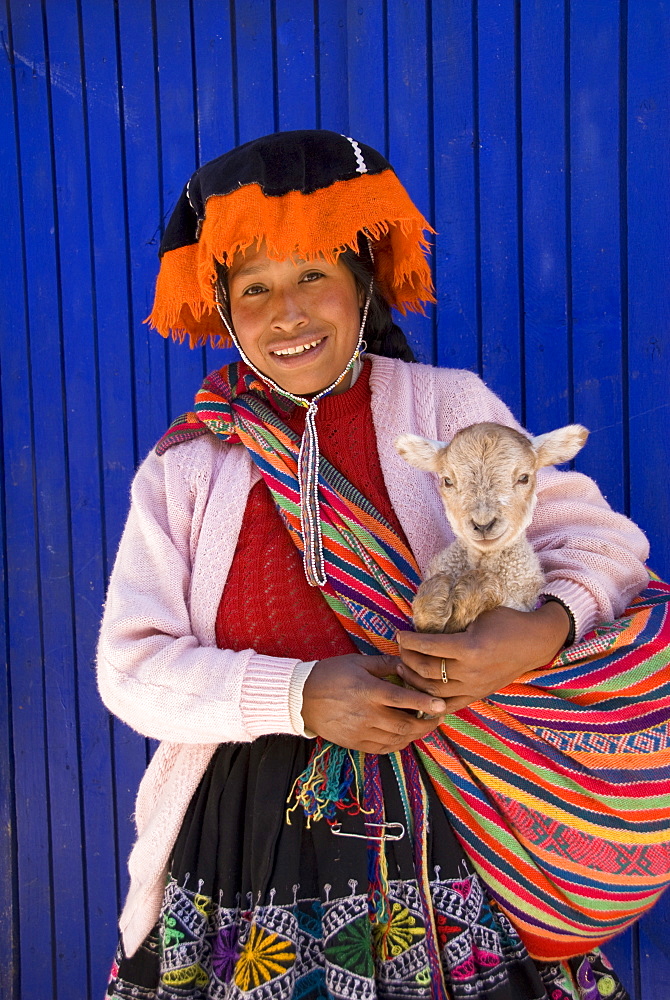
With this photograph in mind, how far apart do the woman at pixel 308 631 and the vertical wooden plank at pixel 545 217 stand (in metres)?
0.88

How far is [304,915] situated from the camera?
1.74 m

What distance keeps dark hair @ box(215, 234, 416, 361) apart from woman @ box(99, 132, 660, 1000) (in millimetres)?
10

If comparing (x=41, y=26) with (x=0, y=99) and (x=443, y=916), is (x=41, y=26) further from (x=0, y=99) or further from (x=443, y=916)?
(x=443, y=916)

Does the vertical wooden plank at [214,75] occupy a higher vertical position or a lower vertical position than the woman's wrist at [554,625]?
higher

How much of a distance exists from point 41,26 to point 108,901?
357cm

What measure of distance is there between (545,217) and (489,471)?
1565mm

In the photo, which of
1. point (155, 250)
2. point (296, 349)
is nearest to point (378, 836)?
point (296, 349)

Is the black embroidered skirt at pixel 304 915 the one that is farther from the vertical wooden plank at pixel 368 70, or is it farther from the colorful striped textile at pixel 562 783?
the vertical wooden plank at pixel 368 70

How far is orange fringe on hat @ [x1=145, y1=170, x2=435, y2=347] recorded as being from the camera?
1836mm

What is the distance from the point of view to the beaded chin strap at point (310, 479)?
189cm

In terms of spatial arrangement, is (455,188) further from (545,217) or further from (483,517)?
(483,517)

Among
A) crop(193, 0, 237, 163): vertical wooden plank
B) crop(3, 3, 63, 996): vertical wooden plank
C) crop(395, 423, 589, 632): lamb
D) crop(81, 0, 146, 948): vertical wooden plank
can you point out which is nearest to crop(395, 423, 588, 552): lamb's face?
crop(395, 423, 589, 632): lamb

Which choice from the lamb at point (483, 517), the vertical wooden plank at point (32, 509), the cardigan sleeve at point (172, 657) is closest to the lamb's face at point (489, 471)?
the lamb at point (483, 517)

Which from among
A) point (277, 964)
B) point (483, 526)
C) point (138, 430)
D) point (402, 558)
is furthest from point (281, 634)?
point (138, 430)
